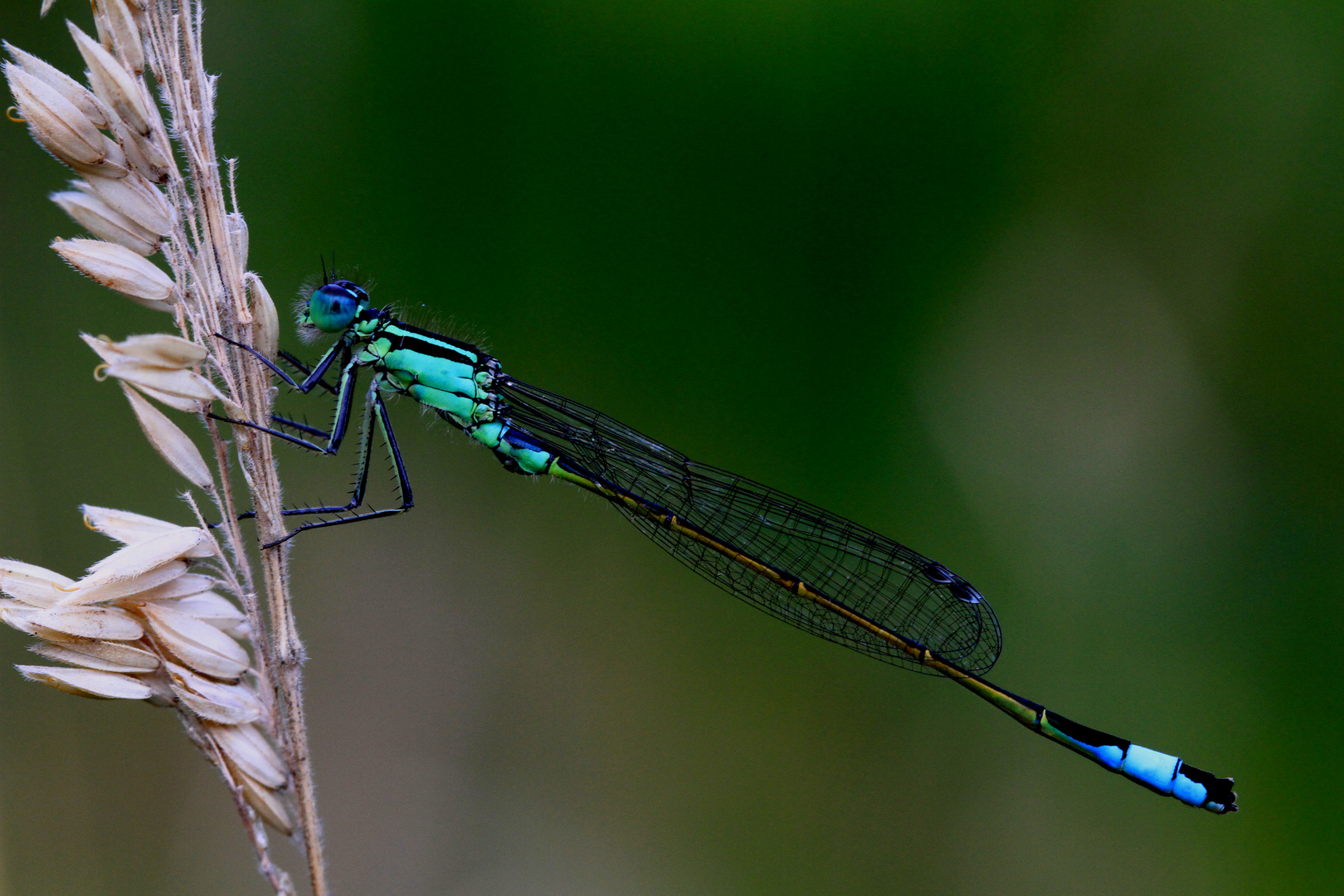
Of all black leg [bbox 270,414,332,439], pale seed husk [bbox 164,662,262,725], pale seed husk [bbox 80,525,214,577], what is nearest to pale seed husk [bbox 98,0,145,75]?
black leg [bbox 270,414,332,439]

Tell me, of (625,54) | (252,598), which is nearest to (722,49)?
(625,54)

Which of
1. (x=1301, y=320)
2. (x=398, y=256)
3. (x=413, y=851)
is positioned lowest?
(x=413, y=851)

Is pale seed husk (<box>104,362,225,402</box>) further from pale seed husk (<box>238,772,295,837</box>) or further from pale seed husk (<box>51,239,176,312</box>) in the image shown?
pale seed husk (<box>238,772,295,837</box>)

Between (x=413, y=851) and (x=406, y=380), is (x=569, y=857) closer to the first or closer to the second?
(x=413, y=851)

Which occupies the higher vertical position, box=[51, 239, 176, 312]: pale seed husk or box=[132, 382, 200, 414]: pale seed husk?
box=[51, 239, 176, 312]: pale seed husk

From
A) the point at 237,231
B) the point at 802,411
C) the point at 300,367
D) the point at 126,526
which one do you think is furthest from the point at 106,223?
Result: the point at 802,411

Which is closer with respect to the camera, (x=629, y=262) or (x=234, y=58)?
(x=234, y=58)
